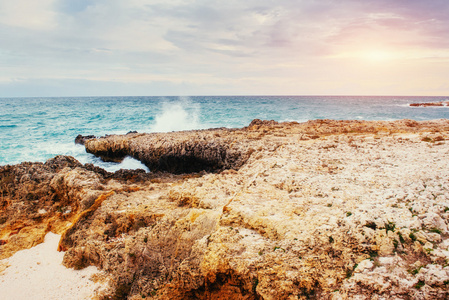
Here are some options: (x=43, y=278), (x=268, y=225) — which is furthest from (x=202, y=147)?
(x=268, y=225)

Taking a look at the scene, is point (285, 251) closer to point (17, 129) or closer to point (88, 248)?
point (88, 248)

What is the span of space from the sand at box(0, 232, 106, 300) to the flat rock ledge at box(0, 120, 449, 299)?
0.79 feet

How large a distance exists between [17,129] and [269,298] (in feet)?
94.8

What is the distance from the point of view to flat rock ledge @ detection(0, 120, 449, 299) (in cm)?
293

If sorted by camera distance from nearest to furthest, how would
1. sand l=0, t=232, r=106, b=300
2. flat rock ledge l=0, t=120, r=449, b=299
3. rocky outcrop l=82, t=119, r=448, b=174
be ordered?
flat rock ledge l=0, t=120, r=449, b=299 → sand l=0, t=232, r=106, b=300 → rocky outcrop l=82, t=119, r=448, b=174

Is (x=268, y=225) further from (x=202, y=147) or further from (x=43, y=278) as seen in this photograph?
(x=202, y=147)

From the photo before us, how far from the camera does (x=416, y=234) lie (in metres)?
3.04

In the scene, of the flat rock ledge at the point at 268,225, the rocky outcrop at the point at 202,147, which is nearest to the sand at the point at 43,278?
the flat rock ledge at the point at 268,225

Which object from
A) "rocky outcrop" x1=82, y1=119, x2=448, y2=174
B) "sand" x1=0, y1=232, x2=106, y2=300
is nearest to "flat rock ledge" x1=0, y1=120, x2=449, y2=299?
"sand" x1=0, y1=232, x2=106, y2=300

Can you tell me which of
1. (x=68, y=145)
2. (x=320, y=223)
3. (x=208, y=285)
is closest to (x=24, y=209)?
(x=208, y=285)

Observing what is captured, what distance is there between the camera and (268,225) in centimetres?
368

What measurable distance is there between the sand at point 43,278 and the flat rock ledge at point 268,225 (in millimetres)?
241

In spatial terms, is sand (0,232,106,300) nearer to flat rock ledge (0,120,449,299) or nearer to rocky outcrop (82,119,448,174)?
flat rock ledge (0,120,449,299)

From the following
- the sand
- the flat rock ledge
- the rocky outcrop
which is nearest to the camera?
the flat rock ledge
